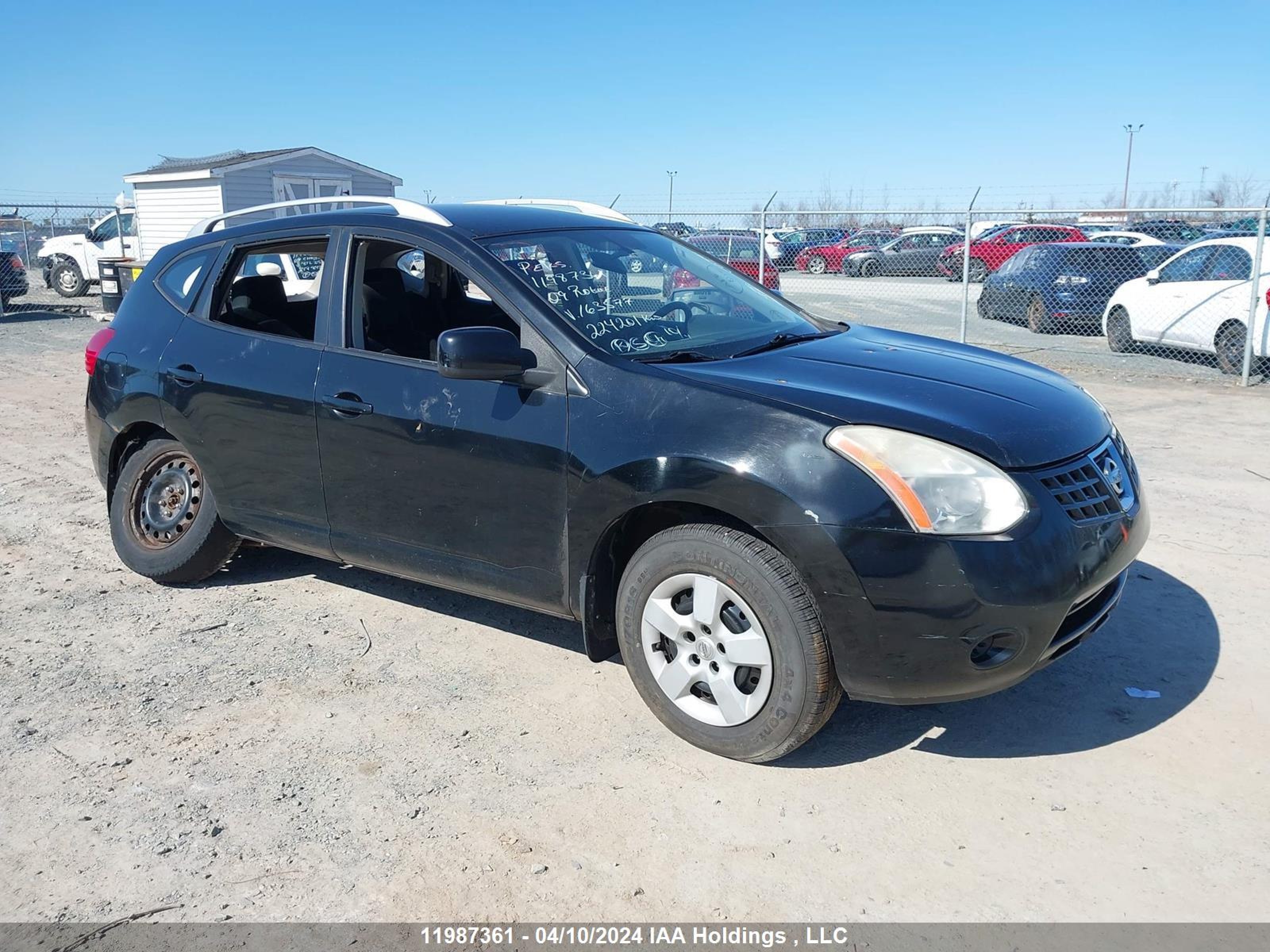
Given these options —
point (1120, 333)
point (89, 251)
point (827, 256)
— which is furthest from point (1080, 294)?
point (89, 251)

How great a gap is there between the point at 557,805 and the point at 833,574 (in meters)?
1.15

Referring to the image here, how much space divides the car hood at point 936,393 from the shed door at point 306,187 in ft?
70.7

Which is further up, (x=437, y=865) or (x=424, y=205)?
(x=424, y=205)

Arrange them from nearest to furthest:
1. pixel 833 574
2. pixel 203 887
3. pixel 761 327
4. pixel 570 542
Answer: pixel 203 887 < pixel 833 574 < pixel 570 542 < pixel 761 327

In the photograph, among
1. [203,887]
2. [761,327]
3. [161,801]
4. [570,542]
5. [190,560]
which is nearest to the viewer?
[203,887]

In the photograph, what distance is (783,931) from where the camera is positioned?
272 centimetres

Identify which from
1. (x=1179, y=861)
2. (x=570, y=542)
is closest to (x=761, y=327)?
(x=570, y=542)

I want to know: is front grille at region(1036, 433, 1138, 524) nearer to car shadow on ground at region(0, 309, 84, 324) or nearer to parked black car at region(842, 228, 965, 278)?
car shadow on ground at region(0, 309, 84, 324)

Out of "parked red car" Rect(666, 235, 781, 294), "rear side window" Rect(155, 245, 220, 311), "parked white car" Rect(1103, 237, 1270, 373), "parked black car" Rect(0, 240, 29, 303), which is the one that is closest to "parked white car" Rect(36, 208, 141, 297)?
"parked black car" Rect(0, 240, 29, 303)

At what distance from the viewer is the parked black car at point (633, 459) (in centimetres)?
313

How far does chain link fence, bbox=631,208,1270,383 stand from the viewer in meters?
11.7

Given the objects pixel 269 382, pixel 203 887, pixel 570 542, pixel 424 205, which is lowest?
pixel 203 887

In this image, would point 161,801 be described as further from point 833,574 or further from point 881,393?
point 881,393

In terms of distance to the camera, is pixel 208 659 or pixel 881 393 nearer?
pixel 881 393
